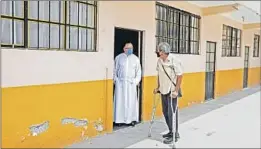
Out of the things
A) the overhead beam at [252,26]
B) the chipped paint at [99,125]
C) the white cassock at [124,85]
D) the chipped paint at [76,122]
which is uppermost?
the overhead beam at [252,26]

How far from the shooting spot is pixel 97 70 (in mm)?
6293

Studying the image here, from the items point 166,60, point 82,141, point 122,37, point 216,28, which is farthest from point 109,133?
point 216,28

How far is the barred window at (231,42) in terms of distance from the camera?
1447 cm

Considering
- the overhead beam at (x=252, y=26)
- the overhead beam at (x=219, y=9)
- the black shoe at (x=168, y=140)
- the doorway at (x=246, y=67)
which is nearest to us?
the black shoe at (x=168, y=140)

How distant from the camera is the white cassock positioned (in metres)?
7.10

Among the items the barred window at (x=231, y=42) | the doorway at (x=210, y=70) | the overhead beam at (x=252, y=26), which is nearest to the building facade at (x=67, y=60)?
the doorway at (x=210, y=70)

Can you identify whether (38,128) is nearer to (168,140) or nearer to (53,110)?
(53,110)

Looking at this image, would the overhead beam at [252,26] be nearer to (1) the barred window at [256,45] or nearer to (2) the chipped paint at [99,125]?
(1) the barred window at [256,45]

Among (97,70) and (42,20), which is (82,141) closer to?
(97,70)

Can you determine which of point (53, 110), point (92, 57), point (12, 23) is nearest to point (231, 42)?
point (92, 57)

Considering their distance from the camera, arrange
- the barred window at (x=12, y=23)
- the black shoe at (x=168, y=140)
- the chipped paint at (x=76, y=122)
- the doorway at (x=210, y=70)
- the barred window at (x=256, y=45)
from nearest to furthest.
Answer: the barred window at (x=12, y=23)
the chipped paint at (x=76, y=122)
the black shoe at (x=168, y=140)
the doorway at (x=210, y=70)
the barred window at (x=256, y=45)

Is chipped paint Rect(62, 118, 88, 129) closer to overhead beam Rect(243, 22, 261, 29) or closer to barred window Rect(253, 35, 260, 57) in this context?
overhead beam Rect(243, 22, 261, 29)

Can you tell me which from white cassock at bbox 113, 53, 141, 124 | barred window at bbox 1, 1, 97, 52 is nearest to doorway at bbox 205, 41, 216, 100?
white cassock at bbox 113, 53, 141, 124

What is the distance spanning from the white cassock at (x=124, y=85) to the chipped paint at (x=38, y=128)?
2140 mm
